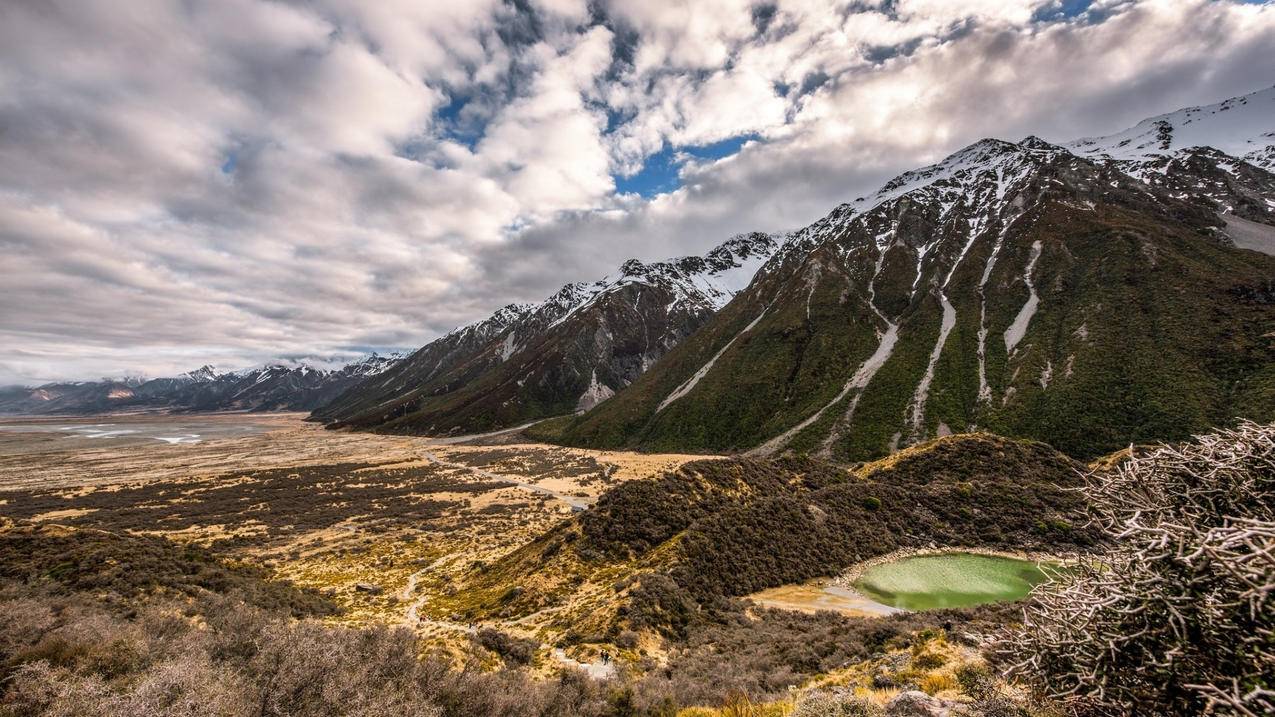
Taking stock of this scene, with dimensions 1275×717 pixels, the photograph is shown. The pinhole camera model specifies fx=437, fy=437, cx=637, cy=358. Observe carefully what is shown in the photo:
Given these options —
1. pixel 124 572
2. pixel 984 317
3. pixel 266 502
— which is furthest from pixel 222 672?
pixel 984 317

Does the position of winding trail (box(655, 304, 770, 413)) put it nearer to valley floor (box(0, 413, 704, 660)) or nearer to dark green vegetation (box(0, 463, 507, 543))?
valley floor (box(0, 413, 704, 660))

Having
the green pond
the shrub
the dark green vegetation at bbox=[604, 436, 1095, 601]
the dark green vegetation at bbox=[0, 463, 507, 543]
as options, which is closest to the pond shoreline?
the green pond

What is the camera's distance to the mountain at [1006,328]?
62.3 metres

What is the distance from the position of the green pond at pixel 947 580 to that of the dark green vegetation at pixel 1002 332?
4770 cm

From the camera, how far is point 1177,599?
4215 mm

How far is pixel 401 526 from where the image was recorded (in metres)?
42.1

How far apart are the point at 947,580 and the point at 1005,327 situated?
86.0 metres

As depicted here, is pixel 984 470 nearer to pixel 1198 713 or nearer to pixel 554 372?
pixel 1198 713

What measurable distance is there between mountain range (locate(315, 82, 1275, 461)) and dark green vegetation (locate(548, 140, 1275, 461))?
0.36m

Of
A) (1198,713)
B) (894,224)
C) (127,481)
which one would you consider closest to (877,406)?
(1198,713)

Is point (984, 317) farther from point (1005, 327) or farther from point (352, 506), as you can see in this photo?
point (352, 506)

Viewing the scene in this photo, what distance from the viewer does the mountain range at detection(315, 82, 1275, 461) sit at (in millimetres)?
62438

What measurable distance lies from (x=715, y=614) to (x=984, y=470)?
3498cm

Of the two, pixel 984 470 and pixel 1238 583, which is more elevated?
pixel 1238 583
